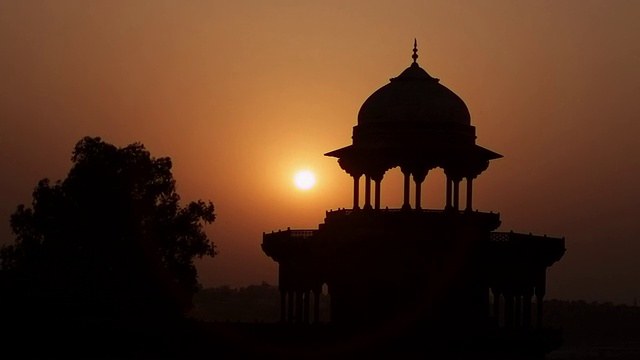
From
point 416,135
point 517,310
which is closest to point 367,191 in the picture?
point 416,135

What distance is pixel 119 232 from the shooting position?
73.7m

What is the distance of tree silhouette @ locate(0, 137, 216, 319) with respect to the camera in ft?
232

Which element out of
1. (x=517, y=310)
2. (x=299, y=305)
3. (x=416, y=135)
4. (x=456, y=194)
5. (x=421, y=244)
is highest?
(x=416, y=135)

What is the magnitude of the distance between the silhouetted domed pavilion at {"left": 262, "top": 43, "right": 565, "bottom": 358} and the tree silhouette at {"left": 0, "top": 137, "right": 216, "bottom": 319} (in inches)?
249

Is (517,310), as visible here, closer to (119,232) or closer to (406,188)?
(406,188)

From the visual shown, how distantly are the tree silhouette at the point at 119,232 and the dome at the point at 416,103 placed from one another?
1105 cm

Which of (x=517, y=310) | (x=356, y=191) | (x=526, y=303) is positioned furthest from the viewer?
(x=356, y=191)

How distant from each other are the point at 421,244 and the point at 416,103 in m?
6.06

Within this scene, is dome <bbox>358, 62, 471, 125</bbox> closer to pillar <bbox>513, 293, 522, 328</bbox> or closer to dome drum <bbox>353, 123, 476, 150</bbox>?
dome drum <bbox>353, 123, 476, 150</bbox>

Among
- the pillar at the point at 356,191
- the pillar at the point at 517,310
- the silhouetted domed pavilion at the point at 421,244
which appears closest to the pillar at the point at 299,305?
the silhouetted domed pavilion at the point at 421,244

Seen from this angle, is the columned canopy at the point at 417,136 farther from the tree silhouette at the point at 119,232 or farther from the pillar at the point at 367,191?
the tree silhouette at the point at 119,232

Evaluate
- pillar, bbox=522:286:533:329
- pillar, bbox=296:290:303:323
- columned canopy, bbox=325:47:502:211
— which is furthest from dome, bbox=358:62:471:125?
pillar, bbox=296:290:303:323

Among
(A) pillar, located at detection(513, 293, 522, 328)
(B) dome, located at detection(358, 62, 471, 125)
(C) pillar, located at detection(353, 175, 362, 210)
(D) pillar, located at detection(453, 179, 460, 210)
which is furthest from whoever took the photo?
(C) pillar, located at detection(353, 175, 362, 210)

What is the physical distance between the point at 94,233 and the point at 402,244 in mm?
13942
